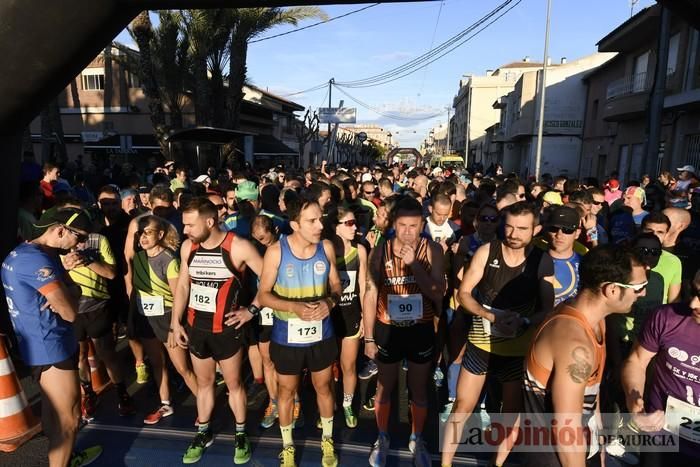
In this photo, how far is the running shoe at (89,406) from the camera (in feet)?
12.3

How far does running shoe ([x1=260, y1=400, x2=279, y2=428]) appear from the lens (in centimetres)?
371

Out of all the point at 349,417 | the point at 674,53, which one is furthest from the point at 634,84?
the point at 349,417

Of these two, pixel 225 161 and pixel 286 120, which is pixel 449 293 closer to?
pixel 225 161

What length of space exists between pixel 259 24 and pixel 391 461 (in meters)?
17.4

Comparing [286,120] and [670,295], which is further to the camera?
[286,120]

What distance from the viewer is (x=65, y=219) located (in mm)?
2729

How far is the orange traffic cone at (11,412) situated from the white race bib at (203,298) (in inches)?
47.1

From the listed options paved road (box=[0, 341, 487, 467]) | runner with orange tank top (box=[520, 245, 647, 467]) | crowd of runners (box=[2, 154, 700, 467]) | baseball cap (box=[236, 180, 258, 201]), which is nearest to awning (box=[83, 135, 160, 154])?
baseball cap (box=[236, 180, 258, 201])

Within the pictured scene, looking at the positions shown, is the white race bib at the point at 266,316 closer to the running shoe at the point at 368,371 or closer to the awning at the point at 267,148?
the running shoe at the point at 368,371

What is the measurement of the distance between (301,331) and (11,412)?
1922 millimetres

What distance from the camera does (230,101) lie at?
717 inches

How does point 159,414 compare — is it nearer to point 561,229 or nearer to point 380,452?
point 380,452

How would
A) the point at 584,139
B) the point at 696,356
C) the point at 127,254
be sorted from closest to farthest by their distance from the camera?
the point at 696,356
the point at 127,254
the point at 584,139

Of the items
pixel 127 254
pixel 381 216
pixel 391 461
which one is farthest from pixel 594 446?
pixel 127 254
